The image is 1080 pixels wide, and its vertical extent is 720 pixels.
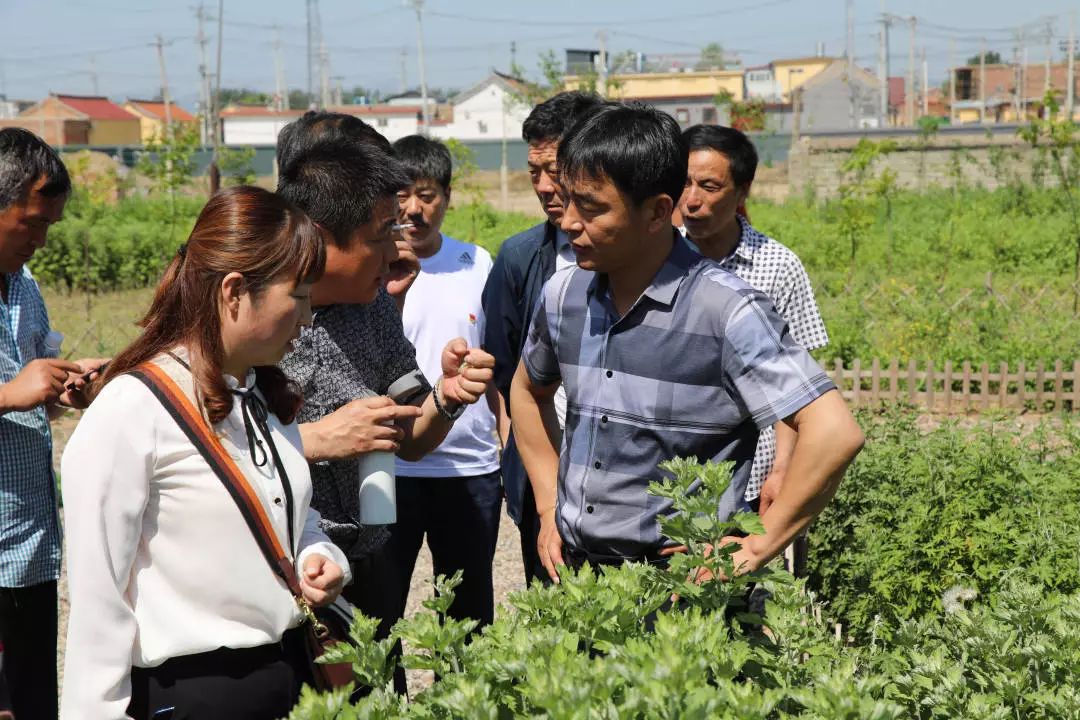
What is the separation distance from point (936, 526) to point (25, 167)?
3.28m

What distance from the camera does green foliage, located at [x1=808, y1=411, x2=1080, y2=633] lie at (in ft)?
13.7

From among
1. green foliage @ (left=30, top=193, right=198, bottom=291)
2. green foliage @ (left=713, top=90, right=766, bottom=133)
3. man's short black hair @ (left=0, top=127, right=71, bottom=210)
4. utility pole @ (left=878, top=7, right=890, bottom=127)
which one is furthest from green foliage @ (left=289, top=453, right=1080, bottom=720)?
utility pole @ (left=878, top=7, right=890, bottom=127)

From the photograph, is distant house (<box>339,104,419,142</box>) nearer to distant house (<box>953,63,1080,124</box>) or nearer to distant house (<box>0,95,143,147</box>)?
distant house (<box>0,95,143,147</box>)

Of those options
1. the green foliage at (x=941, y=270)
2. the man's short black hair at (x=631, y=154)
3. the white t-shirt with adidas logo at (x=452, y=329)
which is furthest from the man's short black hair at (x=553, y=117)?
the green foliage at (x=941, y=270)

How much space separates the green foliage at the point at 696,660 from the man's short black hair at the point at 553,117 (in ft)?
6.12

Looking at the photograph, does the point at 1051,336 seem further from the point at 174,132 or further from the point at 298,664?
the point at 174,132

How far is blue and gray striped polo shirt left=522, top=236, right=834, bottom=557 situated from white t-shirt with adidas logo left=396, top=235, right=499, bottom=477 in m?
1.13

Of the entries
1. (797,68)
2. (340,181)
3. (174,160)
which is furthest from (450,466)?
(797,68)

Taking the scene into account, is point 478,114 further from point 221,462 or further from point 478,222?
point 221,462

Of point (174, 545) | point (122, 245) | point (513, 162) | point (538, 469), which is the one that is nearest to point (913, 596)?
point (538, 469)

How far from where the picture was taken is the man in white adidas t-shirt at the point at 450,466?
12.4ft

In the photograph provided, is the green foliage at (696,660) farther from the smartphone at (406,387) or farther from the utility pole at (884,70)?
the utility pole at (884,70)

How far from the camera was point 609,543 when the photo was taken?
2643mm

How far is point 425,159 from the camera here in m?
4.25
